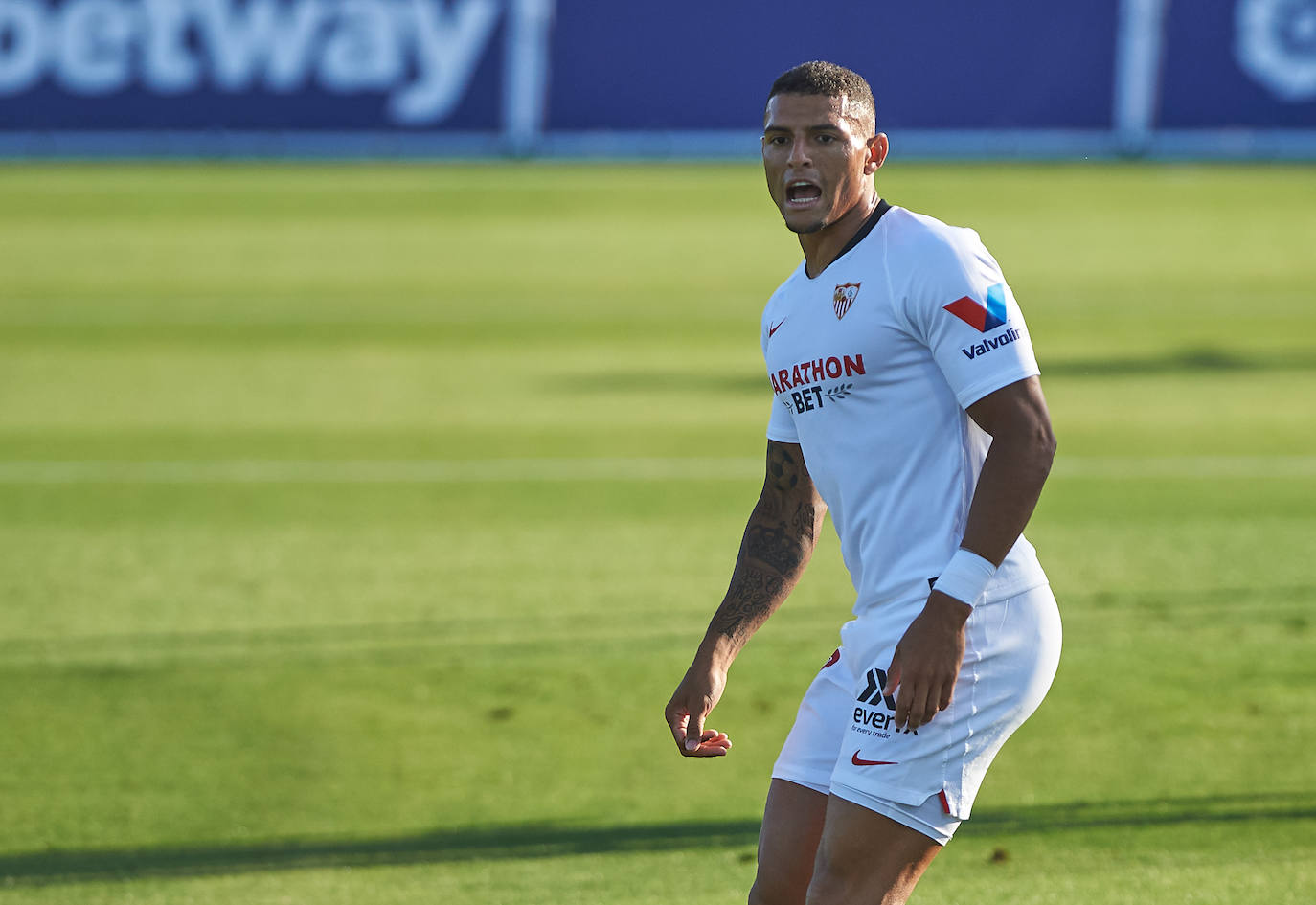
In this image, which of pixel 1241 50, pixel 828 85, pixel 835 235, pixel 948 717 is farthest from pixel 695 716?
pixel 1241 50

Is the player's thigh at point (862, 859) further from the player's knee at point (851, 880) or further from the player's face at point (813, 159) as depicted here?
the player's face at point (813, 159)

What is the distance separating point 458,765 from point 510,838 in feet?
2.74

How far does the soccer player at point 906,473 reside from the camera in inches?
160

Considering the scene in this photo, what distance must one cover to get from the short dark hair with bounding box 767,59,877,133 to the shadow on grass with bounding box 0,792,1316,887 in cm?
295

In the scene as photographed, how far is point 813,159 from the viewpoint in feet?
14.1

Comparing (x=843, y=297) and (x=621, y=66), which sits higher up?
(x=843, y=297)

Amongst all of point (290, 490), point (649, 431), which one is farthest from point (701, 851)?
point (649, 431)

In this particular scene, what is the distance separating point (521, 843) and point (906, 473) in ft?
9.08

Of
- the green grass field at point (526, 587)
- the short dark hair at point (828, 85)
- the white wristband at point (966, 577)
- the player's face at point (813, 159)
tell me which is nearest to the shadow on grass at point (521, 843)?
the green grass field at point (526, 587)

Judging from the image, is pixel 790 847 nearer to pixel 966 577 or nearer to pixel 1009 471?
pixel 966 577

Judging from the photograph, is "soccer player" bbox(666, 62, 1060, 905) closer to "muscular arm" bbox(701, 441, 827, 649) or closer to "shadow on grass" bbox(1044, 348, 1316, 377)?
"muscular arm" bbox(701, 441, 827, 649)

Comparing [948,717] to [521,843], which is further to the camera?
[521,843]

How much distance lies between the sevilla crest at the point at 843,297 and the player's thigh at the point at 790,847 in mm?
1138

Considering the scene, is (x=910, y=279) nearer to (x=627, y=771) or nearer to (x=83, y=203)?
(x=627, y=771)
